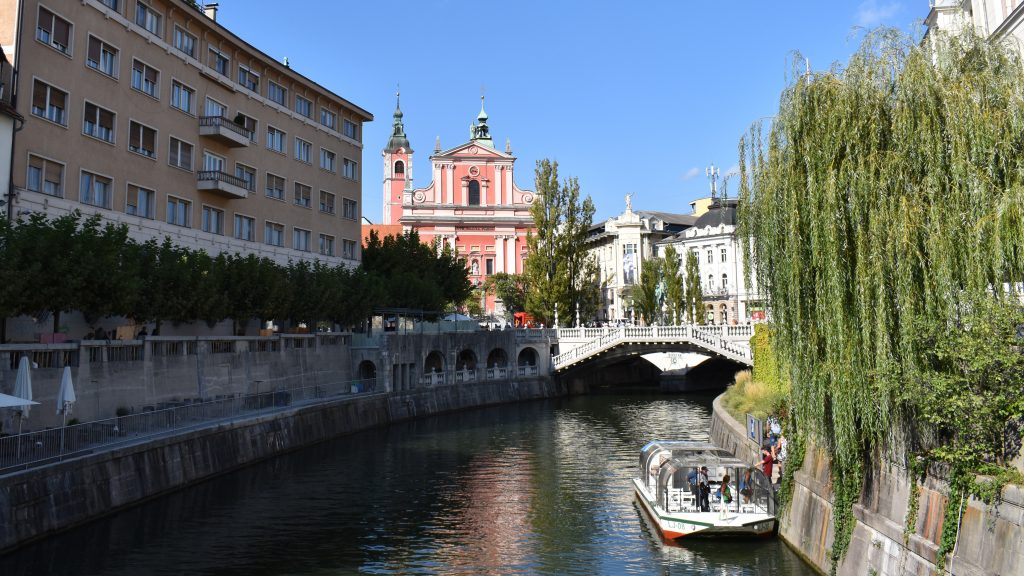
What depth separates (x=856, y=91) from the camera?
17531mm

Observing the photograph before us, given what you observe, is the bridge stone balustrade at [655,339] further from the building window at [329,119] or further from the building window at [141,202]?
the building window at [141,202]

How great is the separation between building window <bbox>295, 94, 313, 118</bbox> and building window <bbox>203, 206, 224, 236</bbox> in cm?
1101

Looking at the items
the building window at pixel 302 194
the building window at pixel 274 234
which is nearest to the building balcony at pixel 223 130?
the building window at pixel 274 234

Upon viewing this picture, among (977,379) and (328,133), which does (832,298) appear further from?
(328,133)

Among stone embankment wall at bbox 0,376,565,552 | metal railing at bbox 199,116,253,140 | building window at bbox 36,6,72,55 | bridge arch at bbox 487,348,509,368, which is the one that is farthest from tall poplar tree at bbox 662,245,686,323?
building window at bbox 36,6,72,55

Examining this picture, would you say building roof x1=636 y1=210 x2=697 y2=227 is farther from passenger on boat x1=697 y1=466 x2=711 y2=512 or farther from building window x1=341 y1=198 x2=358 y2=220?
passenger on boat x1=697 y1=466 x2=711 y2=512

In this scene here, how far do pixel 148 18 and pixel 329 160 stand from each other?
18287 mm

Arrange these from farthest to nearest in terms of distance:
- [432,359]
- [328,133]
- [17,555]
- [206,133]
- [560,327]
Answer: [560,327] → [432,359] → [328,133] → [206,133] → [17,555]

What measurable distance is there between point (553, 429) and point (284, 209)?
75.1ft

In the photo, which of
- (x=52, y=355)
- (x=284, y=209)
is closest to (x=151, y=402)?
(x=52, y=355)

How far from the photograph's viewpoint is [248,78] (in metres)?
50.9

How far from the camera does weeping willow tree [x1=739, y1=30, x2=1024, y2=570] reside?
1535 centimetres

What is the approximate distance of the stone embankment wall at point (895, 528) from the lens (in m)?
13.3

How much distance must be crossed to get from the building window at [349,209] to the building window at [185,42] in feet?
56.4
